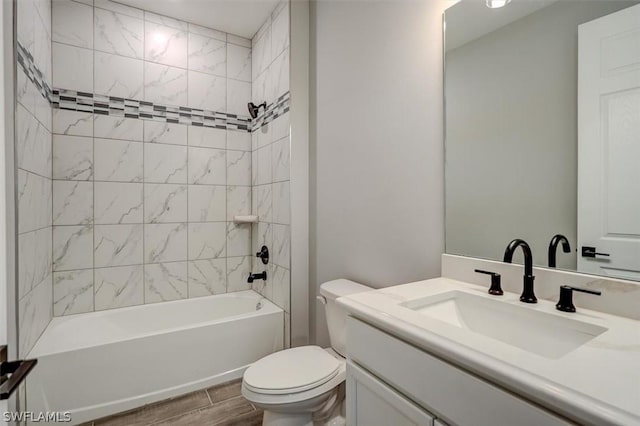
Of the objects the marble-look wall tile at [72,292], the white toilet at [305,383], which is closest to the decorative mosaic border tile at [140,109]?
the marble-look wall tile at [72,292]

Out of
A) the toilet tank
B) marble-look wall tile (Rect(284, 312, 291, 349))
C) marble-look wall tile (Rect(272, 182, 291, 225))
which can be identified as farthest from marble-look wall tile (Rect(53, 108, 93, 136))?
the toilet tank

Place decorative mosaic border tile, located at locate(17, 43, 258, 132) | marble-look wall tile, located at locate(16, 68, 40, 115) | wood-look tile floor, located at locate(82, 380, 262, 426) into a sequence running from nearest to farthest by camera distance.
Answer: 1. marble-look wall tile, located at locate(16, 68, 40, 115)
2. wood-look tile floor, located at locate(82, 380, 262, 426)
3. decorative mosaic border tile, located at locate(17, 43, 258, 132)

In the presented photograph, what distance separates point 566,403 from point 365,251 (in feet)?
4.16

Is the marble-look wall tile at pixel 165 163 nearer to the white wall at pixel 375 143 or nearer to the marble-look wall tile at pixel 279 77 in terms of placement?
the marble-look wall tile at pixel 279 77

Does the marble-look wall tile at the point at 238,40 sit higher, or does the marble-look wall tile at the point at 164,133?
the marble-look wall tile at the point at 238,40

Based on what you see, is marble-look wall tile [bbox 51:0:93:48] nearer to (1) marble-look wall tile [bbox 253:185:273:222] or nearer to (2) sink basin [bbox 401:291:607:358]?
(1) marble-look wall tile [bbox 253:185:273:222]

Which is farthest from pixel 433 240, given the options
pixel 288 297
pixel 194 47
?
pixel 194 47

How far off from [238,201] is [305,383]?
1.86m

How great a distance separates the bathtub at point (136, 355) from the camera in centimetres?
160

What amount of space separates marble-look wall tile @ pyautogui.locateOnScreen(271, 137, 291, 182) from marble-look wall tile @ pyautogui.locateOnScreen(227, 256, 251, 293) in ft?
3.04

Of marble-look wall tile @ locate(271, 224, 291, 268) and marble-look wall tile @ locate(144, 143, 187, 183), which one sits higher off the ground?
marble-look wall tile @ locate(144, 143, 187, 183)

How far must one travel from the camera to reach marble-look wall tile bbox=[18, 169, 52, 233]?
1451 millimetres

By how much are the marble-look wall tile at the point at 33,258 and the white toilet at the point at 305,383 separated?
1.23m

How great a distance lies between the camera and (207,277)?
8.65 feet
